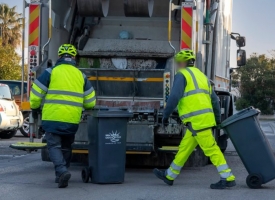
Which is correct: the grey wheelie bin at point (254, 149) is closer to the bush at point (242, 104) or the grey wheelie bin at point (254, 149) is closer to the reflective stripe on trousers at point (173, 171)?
the reflective stripe on trousers at point (173, 171)

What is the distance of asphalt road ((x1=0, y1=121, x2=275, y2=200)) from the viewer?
26.5 feet

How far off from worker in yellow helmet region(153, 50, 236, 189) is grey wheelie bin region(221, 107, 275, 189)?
286 mm

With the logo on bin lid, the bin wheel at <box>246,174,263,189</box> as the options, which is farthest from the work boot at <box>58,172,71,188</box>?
the bin wheel at <box>246,174,263,189</box>

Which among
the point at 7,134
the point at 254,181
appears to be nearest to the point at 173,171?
the point at 254,181

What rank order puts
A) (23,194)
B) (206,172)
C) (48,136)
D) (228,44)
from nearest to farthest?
(23,194)
(48,136)
(206,172)
(228,44)

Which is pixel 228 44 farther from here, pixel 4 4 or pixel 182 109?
pixel 4 4

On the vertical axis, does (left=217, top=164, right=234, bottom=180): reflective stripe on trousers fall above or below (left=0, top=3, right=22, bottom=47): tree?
below

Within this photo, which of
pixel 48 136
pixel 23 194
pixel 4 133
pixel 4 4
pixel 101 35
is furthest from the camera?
pixel 4 4

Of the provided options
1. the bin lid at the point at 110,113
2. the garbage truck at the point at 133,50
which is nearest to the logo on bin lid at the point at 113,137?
the bin lid at the point at 110,113

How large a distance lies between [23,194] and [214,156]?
229 cm

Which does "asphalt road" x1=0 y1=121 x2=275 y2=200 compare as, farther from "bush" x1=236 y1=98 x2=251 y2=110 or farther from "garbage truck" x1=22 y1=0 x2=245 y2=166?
"bush" x1=236 y1=98 x2=251 y2=110

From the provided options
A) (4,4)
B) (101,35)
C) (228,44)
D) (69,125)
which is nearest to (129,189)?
(69,125)

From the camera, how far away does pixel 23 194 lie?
819 centimetres

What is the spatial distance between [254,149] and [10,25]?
39.1 m
